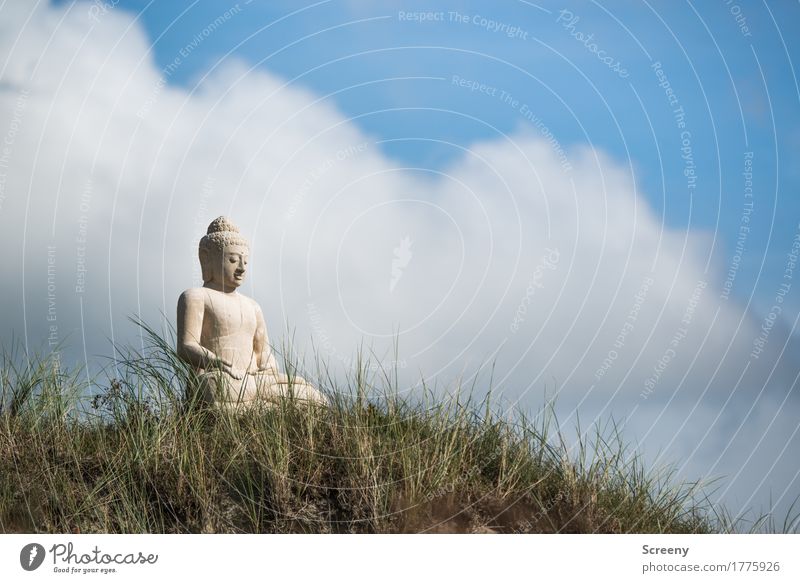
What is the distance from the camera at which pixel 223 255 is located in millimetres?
10844

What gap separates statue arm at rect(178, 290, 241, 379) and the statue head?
409 millimetres

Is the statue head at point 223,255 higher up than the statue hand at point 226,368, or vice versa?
the statue head at point 223,255

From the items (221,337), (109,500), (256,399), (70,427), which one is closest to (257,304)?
(221,337)

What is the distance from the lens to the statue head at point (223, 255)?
35.6 ft

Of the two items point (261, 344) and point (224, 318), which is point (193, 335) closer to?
point (224, 318)

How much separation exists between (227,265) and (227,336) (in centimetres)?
83

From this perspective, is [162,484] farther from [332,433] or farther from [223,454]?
[332,433]

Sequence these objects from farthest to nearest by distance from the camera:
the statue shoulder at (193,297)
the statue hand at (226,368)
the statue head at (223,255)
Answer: the statue head at (223,255)
the statue shoulder at (193,297)
the statue hand at (226,368)

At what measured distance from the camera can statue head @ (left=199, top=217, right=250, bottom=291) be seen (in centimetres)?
1085

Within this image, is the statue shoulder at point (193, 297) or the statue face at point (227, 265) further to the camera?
the statue face at point (227, 265)
